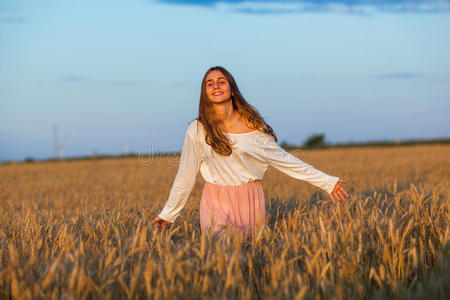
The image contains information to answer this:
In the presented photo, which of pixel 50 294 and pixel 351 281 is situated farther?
pixel 351 281

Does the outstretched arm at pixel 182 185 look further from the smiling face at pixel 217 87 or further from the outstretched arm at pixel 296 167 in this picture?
the outstretched arm at pixel 296 167

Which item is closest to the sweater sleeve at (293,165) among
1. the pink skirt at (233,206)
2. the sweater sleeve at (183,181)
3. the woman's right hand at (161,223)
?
the pink skirt at (233,206)

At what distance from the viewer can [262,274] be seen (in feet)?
8.68

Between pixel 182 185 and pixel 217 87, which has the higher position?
pixel 217 87

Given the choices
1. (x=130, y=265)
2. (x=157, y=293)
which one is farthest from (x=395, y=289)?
(x=130, y=265)

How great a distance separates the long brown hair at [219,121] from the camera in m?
3.63

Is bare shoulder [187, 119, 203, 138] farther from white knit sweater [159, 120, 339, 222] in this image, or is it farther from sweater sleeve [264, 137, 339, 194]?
sweater sleeve [264, 137, 339, 194]

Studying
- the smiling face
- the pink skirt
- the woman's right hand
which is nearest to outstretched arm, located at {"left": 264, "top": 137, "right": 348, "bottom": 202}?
the pink skirt

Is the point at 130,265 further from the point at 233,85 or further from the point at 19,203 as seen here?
the point at 19,203

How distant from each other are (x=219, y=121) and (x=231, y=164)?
425 millimetres

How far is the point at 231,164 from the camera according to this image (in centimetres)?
368

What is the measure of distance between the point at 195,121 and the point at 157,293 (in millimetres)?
2016

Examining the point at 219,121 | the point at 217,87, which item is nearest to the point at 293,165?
the point at 219,121

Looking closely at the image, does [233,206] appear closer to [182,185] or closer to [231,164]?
[231,164]
